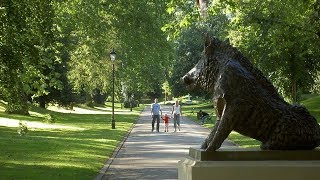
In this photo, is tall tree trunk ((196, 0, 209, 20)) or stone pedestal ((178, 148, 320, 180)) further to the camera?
tall tree trunk ((196, 0, 209, 20))

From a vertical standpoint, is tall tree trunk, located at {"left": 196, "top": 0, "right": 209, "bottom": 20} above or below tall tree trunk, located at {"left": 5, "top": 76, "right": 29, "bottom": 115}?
above

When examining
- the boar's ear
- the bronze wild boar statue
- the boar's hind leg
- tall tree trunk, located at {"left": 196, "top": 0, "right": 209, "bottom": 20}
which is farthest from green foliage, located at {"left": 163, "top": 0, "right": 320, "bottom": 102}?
the boar's hind leg

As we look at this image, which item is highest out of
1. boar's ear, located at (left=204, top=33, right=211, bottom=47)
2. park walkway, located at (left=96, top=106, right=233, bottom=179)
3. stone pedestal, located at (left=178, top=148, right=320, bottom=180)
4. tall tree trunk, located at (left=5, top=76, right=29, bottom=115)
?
boar's ear, located at (left=204, top=33, right=211, bottom=47)

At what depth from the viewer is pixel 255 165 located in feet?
21.2

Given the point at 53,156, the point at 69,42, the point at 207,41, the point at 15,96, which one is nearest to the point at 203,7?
the point at 15,96

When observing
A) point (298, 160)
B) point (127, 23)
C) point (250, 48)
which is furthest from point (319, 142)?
point (250, 48)

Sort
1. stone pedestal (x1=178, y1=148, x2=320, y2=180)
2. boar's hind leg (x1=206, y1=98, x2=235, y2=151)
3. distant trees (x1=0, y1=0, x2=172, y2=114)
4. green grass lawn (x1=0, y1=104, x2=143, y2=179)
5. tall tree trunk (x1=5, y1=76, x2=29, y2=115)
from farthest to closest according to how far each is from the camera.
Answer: green grass lawn (x1=0, y1=104, x2=143, y2=179) → tall tree trunk (x1=5, y1=76, x2=29, y2=115) → distant trees (x1=0, y1=0, x2=172, y2=114) → boar's hind leg (x1=206, y1=98, x2=235, y2=151) → stone pedestal (x1=178, y1=148, x2=320, y2=180)

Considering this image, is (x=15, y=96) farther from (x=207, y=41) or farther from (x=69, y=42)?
(x=69, y=42)

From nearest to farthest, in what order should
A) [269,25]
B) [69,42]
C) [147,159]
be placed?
[147,159] → [269,25] → [69,42]

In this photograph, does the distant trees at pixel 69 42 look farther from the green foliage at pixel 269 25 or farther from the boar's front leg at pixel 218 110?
the boar's front leg at pixel 218 110

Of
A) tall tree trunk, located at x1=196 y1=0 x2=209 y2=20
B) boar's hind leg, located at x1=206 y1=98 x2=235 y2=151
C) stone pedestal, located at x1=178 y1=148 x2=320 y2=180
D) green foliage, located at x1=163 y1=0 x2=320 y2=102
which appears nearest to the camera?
stone pedestal, located at x1=178 y1=148 x2=320 y2=180

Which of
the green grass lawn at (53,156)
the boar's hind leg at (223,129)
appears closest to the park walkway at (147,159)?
the green grass lawn at (53,156)

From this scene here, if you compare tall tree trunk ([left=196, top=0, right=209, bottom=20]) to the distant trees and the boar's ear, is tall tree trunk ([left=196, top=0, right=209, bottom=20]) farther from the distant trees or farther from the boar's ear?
the boar's ear

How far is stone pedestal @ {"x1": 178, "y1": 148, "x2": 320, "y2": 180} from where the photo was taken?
6434 millimetres
